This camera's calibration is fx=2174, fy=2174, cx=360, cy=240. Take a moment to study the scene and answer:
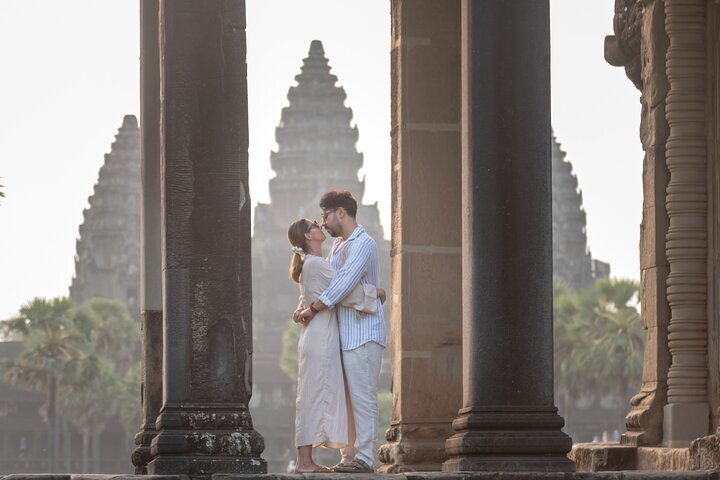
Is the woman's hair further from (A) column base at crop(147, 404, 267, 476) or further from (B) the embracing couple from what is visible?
(A) column base at crop(147, 404, 267, 476)

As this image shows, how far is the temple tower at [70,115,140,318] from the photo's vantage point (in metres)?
154

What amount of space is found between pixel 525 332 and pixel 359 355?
1519mm

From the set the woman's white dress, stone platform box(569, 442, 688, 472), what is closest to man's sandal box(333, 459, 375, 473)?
the woman's white dress

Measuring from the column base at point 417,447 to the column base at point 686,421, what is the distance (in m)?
2.47

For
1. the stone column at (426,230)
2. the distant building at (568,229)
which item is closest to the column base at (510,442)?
the stone column at (426,230)

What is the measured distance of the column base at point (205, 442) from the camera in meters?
13.6

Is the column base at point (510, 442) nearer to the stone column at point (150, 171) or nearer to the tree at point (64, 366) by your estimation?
the stone column at point (150, 171)

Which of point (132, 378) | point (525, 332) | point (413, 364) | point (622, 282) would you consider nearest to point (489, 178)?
point (525, 332)

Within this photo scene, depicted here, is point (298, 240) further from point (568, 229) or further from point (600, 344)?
point (568, 229)

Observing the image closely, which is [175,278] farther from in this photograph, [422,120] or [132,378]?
[132,378]

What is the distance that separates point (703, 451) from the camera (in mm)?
14438

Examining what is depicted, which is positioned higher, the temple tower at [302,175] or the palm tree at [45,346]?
the temple tower at [302,175]

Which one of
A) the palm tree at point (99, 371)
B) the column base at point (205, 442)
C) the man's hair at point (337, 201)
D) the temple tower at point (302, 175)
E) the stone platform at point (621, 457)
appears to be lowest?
the palm tree at point (99, 371)

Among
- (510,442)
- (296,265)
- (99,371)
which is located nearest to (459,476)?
(510,442)
